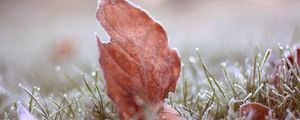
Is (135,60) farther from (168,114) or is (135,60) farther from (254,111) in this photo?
(254,111)

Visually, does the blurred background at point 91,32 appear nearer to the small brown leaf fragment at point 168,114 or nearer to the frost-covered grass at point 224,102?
the frost-covered grass at point 224,102

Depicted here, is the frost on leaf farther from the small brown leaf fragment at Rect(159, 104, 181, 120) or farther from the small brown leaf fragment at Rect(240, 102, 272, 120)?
the small brown leaf fragment at Rect(240, 102, 272, 120)

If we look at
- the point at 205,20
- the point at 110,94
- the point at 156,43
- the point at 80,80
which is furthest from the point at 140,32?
the point at 205,20

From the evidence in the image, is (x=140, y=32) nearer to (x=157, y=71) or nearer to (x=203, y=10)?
(x=157, y=71)

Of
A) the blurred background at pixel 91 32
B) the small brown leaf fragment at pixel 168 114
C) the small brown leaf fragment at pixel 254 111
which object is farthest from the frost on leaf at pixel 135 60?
the blurred background at pixel 91 32

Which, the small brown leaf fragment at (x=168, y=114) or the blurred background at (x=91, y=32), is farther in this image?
the blurred background at (x=91, y=32)
